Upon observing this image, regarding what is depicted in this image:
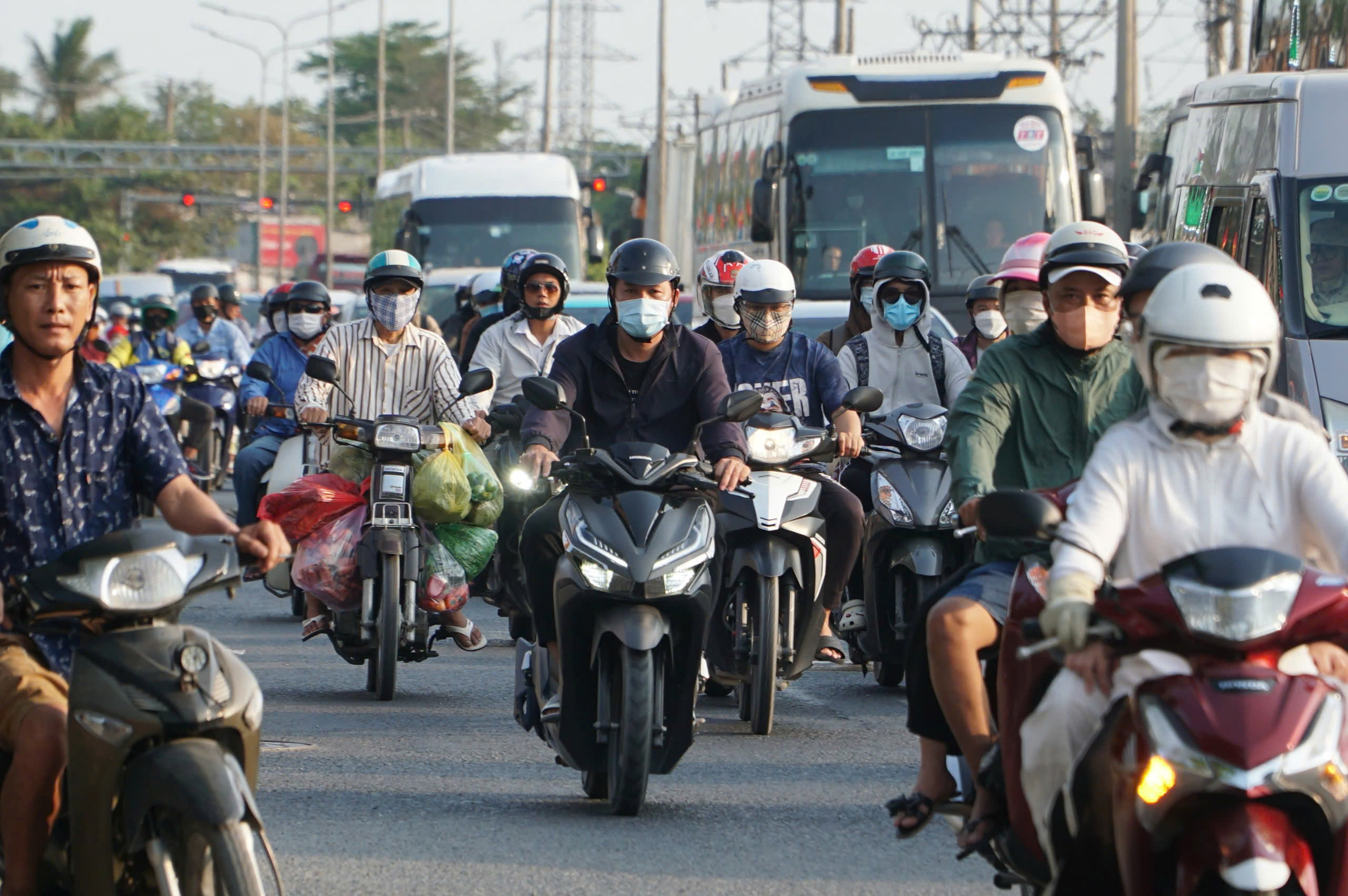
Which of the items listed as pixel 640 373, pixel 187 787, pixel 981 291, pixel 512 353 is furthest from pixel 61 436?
pixel 981 291

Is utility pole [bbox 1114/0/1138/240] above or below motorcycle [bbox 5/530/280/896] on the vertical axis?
above

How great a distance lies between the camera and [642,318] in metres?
7.21

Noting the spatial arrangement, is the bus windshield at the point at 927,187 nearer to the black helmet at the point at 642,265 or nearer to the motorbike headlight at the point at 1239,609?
the black helmet at the point at 642,265

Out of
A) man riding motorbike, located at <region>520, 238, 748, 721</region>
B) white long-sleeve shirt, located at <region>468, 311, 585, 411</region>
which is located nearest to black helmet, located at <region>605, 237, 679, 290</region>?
man riding motorbike, located at <region>520, 238, 748, 721</region>

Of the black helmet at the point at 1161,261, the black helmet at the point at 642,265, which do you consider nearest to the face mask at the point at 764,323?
the black helmet at the point at 642,265

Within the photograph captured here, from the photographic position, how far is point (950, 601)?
536 cm

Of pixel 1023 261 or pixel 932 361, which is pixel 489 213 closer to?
pixel 932 361

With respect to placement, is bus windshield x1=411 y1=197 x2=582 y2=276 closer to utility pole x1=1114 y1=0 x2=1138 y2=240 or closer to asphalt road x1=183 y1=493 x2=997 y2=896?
utility pole x1=1114 y1=0 x2=1138 y2=240

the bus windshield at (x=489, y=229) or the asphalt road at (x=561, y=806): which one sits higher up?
the bus windshield at (x=489, y=229)

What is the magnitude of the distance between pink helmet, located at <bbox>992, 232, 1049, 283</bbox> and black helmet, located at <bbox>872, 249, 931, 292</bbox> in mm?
2300

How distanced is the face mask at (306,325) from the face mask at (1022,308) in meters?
5.75

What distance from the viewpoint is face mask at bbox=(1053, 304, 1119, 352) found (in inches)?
219

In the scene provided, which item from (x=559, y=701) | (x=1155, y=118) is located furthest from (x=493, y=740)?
(x=1155, y=118)

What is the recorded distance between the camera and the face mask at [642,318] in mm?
7211
